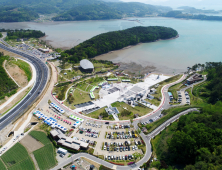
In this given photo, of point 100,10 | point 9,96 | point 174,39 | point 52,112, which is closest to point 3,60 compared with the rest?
point 9,96

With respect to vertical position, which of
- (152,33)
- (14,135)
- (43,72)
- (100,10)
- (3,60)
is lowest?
(14,135)

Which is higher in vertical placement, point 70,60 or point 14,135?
point 70,60

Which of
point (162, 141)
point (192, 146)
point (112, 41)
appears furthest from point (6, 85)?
point (112, 41)

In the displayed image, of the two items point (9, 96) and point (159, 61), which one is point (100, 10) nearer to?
point (159, 61)

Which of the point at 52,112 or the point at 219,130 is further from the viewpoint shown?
the point at 52,112

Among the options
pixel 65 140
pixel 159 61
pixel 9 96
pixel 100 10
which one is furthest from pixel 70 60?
pixel 100 10

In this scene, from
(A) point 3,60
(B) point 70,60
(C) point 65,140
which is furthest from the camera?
(B) point 70,60

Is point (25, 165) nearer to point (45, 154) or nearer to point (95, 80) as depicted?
point (45, 154)

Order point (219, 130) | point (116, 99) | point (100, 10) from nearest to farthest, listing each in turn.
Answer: point (219, 130) → point (116, 99) → point (100, 10)

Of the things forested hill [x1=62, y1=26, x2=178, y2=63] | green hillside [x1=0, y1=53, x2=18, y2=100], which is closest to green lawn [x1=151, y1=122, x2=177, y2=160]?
green hillside [x1=0, y1=53, x2=18, y2=100]
